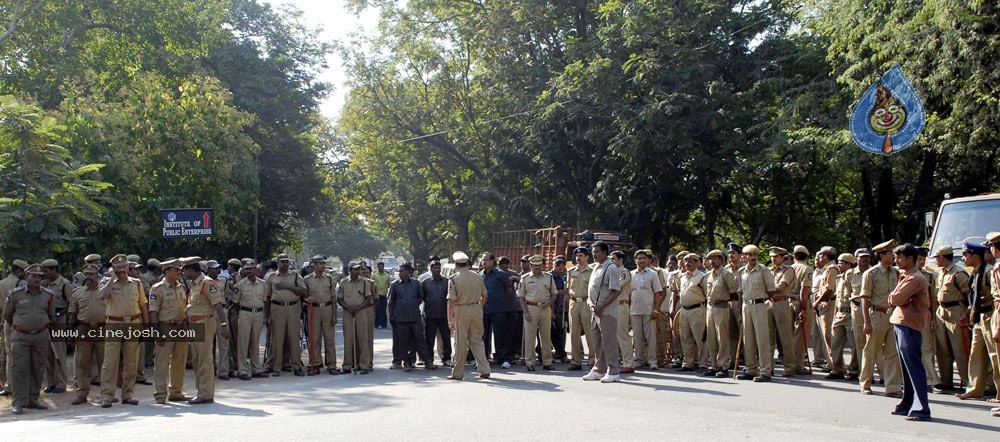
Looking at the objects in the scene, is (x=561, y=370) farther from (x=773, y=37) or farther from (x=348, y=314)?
(x=773, y=37)

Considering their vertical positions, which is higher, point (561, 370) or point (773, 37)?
point (773, 37)

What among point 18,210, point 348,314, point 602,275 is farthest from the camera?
point 348,314

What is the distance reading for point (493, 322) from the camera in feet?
50.5

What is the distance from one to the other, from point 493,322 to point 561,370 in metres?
1.59

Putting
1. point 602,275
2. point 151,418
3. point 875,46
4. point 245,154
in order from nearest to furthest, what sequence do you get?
point 151,418 → point 602,275 → point 875,46 → point 245,154

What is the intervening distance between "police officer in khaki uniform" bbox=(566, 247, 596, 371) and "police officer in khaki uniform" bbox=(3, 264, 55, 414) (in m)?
7.49

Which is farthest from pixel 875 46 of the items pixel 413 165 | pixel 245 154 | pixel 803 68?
pixel 413 165

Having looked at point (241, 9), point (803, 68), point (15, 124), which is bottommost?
point (15, 124)

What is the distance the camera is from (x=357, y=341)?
1462 cm

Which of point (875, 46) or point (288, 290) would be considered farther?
point (875, 46)

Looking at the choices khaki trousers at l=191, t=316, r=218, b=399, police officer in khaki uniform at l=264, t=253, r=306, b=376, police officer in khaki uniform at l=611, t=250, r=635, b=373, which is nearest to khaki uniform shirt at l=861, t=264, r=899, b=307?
police officer in khaki uniform at l=611, t=250, r=635, b=373

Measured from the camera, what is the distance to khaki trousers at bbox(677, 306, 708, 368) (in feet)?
44.9

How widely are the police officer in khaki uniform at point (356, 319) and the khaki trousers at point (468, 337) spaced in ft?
6.76

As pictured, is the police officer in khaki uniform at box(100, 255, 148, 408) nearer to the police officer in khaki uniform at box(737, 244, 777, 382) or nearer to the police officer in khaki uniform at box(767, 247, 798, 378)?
the police officer in khaki uniform at box(737, 244, 777, 382)
